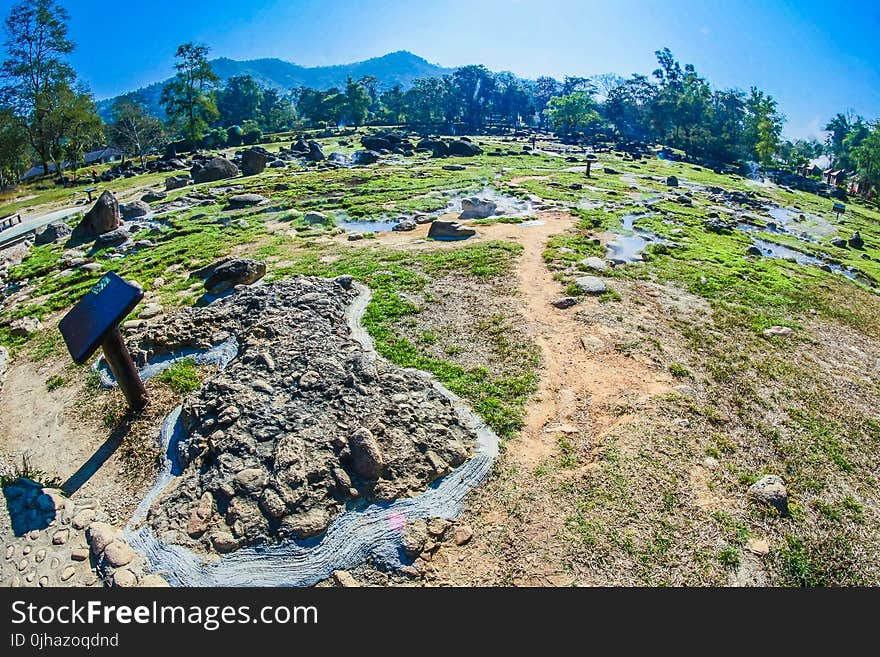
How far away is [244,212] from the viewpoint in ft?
107

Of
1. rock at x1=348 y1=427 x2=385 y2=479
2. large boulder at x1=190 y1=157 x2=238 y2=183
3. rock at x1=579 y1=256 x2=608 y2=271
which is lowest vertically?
rock at x1=348 y1=427 x2=385 y2=479

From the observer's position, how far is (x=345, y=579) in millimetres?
7016

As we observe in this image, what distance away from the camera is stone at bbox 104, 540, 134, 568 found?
7137 millimetres

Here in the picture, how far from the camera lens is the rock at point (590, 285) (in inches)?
669

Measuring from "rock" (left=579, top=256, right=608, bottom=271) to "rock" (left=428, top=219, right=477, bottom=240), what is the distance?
704 cm

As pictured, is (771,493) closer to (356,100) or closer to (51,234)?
(51,234)

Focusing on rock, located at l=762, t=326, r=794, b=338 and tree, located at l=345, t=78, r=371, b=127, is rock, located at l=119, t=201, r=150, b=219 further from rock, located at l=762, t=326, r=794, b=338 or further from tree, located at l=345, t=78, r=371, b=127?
tree, located at l=345, t=78, r=371, b=127

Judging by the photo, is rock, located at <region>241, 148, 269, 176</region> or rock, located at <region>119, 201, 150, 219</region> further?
rock, located at <region>241, 148, 269, 176</region>

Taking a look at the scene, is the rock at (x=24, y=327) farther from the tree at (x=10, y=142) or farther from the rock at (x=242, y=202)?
the tree at (x=10, y=142)

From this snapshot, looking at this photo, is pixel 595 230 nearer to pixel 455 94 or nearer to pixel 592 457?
pixel 592 457

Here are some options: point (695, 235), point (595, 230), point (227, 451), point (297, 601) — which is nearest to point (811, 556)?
point (297, 601)

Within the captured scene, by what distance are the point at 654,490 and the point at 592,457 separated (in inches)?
49.2

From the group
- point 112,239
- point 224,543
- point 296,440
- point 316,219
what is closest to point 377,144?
point 316,219

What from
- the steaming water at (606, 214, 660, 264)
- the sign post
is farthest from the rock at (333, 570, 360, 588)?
the steaming water at (606, 214, 660, 264)
